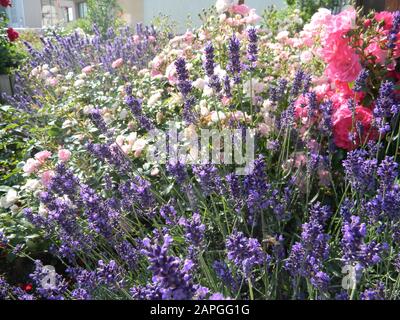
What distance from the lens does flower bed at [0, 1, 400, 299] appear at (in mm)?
1316

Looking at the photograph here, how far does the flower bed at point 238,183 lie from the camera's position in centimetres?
132

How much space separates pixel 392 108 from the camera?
1.72 meters

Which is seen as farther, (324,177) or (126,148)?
(126,148)

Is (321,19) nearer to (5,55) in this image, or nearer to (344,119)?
(344,119)

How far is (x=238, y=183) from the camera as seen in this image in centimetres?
158

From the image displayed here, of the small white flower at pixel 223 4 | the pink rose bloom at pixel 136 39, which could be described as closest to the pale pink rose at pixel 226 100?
the small white flower at pixel 223 4

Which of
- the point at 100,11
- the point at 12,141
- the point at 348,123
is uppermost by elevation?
the point at 100,11

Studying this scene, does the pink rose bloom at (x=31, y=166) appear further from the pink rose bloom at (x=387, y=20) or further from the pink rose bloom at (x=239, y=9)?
the pink rose bloom at (x=387, y=20)

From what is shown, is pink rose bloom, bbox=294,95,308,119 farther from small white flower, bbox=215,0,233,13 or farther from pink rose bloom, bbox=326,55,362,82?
small white flower, bbox=215,0,233,13

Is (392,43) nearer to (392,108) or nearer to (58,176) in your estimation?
(392,108)

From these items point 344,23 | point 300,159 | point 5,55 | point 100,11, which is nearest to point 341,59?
point 344,23

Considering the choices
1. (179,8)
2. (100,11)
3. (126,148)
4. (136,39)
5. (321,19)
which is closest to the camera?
(126,148)
